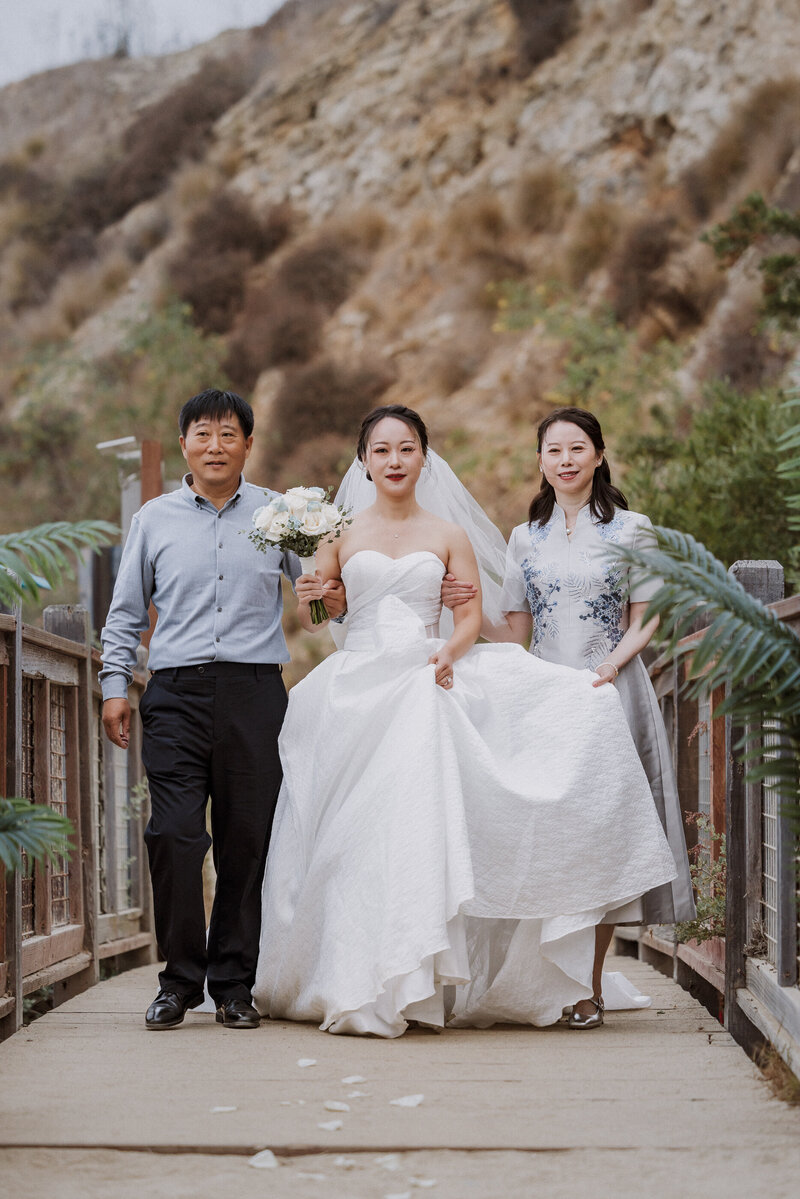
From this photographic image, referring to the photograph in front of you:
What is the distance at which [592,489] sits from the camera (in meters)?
5.05

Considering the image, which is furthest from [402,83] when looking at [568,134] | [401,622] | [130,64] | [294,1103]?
[294,1103]

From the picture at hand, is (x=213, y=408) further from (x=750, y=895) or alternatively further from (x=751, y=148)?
A: (x=751, y=148)

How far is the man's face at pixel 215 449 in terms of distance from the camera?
4719mm

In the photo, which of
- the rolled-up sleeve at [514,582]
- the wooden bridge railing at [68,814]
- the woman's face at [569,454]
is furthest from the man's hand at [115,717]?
the woman's face at [569,454]

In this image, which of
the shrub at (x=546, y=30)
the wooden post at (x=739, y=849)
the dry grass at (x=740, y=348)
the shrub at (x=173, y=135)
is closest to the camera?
the wooden post at (x=739, y=849)

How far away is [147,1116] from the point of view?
9.92 ft

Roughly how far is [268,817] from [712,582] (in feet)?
7.53

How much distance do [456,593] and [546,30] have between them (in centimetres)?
2556

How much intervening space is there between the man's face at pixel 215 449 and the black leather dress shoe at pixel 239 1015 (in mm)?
1756

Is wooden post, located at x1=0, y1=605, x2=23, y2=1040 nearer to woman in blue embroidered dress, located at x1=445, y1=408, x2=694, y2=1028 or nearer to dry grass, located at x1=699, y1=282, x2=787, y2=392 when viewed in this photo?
woman in blue embroidered dress, located at x1=445, y1=408, x2=694, y2=1028

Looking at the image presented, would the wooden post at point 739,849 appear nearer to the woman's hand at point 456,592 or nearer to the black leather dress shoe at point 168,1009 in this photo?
the woman's hand at point 456,592

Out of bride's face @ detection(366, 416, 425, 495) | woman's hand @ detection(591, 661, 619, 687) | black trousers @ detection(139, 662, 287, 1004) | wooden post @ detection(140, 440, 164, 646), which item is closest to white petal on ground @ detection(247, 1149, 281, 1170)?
black trousers @ detection(139, 662, 287, 1004)

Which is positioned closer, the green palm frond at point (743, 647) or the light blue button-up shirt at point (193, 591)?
the green palm frond at point (743, 647)

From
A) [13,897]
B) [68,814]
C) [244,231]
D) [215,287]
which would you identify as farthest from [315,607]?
[244,231]
